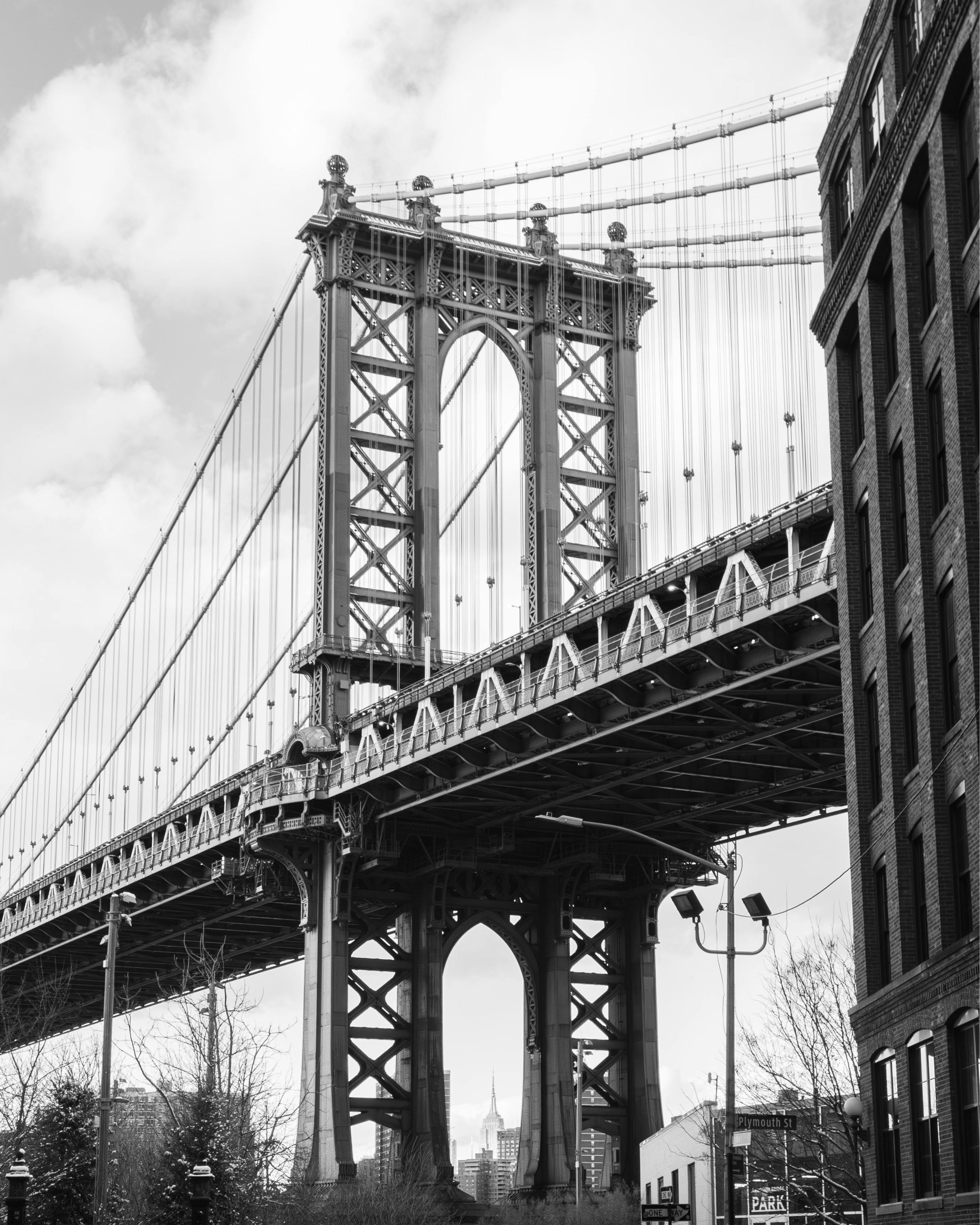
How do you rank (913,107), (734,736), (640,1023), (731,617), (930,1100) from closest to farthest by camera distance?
(930,1100) → (913,107) → (731,617) → (734,736) → (640,1023)

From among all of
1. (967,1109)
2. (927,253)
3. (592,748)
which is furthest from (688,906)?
(592,748)

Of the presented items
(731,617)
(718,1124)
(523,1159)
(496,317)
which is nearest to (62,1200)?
(718,1124)

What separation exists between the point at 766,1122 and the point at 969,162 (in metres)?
15.5

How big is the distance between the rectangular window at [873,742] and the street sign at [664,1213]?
30.0 feet

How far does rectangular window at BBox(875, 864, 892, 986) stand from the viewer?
37.4 metres

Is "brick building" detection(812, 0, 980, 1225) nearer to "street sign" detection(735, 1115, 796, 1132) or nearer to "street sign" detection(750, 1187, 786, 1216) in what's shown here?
"street sign" detection(735, 1115, 796, 1132)

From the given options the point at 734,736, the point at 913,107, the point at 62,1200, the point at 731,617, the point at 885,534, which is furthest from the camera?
the point at 734,736

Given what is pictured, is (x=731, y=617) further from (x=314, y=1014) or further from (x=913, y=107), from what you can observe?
(x=314, y=1014)

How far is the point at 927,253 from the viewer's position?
36.2 metres

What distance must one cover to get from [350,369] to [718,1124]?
128 feet

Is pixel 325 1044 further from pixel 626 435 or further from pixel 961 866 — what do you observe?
pixel 961 866

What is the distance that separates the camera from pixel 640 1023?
8894 cm

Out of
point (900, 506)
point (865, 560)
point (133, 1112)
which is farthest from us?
Result: point (133, 1112)

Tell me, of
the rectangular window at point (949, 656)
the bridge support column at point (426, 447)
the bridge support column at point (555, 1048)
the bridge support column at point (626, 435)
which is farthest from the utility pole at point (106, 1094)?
the bridge support column at point (626, 435)
